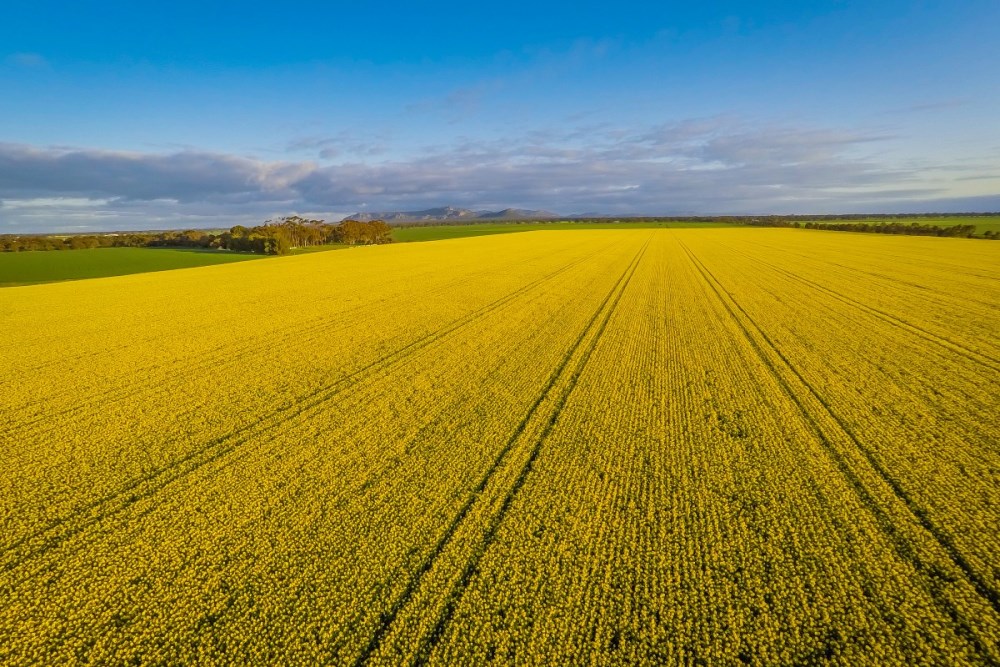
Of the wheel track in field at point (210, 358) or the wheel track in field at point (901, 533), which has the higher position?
the wheel track in field at point (210, 358)

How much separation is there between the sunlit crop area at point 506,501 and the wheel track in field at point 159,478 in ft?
0.13

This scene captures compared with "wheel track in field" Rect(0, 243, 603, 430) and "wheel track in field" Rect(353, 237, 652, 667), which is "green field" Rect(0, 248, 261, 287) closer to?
"wheel track in field" Rect(0, 243, 603, 430)

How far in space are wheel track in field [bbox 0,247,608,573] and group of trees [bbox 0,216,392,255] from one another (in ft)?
202

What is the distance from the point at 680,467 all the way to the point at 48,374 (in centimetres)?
1330

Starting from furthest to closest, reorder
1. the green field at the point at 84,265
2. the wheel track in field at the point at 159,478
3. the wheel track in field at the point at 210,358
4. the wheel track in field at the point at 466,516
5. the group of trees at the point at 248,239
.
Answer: the group of trees at the point at 248,239
the green field at the point at 84,265
the wheel track in field at the point at 210,358
the wheel track in field at the point at 159,478
the wheel track in field at the point at 466,516

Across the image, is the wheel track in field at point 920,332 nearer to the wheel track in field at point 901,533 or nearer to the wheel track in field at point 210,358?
the wheel track in field at point 901,533

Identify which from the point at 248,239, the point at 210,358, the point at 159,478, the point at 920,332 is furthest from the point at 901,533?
the point at 248,239

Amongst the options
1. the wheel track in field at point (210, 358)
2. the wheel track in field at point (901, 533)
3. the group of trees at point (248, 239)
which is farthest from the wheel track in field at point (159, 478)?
the group of trees at point (248, 239)

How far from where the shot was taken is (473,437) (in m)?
6.79

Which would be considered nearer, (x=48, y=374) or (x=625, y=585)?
(x=625, y=585)

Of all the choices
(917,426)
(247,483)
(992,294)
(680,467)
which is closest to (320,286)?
(247,483)

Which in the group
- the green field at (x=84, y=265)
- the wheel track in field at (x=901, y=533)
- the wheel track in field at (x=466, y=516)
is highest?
the green field at (x=84, y=265)

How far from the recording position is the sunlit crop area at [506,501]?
11.7 feet

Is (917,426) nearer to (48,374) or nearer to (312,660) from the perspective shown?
(312,660)
